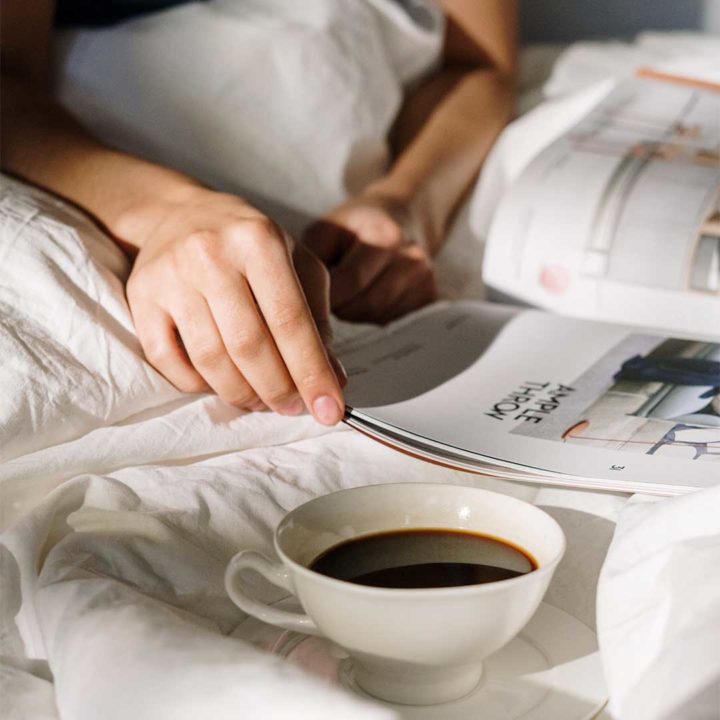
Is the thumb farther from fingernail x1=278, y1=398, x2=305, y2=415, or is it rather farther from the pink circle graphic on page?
the pink circle graphic on page

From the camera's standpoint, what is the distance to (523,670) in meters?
0.36

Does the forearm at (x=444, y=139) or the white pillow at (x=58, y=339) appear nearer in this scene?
the white pillow at (x=58, y=339)

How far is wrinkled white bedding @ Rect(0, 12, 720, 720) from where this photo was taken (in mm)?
307

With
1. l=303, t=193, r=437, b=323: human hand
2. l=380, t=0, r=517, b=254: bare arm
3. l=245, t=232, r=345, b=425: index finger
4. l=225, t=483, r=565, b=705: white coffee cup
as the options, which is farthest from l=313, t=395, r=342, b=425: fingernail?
l=380, t=0, r=517, b=254: bare arm

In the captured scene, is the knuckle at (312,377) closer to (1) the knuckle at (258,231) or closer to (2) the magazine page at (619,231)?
(1) the knuckle at (258,231)

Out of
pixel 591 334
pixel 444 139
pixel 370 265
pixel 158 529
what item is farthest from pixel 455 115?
pixel 158 529

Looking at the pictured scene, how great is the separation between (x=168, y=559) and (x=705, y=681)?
214mm

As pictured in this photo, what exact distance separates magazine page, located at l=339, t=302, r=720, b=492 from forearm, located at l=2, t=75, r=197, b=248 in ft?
0.53

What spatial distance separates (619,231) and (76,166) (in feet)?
1.28

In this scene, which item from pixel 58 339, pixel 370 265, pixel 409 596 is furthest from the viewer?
pixel 370 265

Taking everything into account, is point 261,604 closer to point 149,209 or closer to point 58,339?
point 58,339

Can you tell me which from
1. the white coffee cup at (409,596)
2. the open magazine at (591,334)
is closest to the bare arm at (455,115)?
the open magazine at (591,334)

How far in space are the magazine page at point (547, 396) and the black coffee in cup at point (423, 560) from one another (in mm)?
84

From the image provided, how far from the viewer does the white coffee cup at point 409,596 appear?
319mm
